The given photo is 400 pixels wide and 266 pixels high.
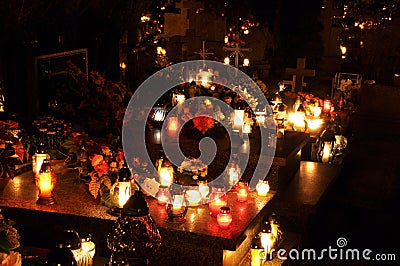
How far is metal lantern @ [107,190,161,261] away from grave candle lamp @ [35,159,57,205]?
6.03ft

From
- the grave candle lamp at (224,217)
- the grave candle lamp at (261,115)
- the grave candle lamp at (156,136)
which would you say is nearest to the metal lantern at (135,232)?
the grave candle lamp at (224,217)

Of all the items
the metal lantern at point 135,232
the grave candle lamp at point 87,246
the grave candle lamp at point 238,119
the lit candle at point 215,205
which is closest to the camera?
the metal lantern at point 135,232

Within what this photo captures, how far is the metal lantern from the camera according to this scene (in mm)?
3295

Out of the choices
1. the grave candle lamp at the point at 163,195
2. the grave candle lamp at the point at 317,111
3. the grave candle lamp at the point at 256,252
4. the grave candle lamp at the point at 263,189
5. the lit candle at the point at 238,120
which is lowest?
the grave candle lamp at the point at 256,252

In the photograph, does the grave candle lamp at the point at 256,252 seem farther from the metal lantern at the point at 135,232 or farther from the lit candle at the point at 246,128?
the lit candle at the point at 246,128

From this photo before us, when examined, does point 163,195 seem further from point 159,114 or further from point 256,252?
point 159,114

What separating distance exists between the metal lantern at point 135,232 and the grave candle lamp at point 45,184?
6.03 feet

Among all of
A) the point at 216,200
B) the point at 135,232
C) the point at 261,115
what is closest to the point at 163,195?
→ the point at 216,200

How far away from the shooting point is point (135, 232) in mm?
3314

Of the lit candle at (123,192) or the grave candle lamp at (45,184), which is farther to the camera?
the grave candle lamp at (45,184)

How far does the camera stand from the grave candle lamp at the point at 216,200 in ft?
16.3

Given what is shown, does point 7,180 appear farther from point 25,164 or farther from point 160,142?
point 160,142

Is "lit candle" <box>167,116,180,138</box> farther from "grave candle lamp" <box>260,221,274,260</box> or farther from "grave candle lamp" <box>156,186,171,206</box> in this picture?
"grave candle lamp" <box>260,221,274,260</box>

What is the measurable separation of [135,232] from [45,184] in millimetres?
1944
